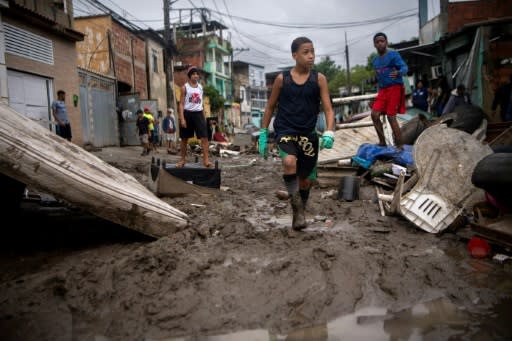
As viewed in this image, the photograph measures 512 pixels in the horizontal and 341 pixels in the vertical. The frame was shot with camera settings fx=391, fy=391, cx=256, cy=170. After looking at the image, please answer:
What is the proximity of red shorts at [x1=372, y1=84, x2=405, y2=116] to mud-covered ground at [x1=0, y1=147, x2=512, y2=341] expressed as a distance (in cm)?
299

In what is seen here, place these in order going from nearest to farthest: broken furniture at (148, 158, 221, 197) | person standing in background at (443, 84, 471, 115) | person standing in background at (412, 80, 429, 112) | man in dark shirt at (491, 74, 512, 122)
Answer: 1. broken furniture at (148, 158, 221, 197)
2. man in dark shirt at (491, 74, 512, 122)
3. person standing in background at (443, 84, 471, 115)
4. person standing in background at (412, 80, 429, 112)

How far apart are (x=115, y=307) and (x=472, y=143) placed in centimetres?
367

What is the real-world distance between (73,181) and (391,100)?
4.90 m

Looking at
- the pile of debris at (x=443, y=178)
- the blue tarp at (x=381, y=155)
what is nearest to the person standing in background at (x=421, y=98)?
the pile of debris at (x=443, y=178)

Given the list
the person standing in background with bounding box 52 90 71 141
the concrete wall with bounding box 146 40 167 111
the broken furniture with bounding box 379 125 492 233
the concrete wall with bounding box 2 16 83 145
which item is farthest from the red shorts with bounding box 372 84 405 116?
the concrete wall with bounding box 146 40 167 111

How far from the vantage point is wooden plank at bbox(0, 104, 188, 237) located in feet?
8.77

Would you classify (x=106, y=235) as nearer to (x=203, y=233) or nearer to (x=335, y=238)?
(x=203, y=233)

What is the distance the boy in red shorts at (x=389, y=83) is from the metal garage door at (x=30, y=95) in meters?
8.07

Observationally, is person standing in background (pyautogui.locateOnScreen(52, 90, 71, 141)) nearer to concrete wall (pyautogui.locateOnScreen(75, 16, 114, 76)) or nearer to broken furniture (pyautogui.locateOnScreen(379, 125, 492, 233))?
broken furniture (pyautogui.locateOnScreen(379, 125, 492, 233))

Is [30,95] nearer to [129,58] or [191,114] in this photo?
[191,114]

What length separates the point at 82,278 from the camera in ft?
8.51

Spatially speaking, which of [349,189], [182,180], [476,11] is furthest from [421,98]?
[182,180]

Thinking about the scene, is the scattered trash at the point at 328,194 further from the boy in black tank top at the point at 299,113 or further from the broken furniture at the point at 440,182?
the boy in black tank top at the point at 299,113

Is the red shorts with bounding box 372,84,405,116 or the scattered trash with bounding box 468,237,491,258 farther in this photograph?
the red shorts with bounding box 372,84,405,116
